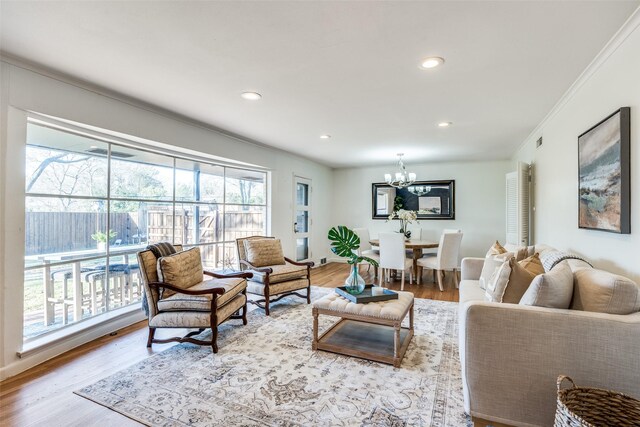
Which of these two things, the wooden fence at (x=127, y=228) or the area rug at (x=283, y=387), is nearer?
the area rug at (x=283, y=387)

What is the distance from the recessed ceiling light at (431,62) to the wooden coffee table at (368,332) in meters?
1.88

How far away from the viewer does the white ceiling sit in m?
1.64

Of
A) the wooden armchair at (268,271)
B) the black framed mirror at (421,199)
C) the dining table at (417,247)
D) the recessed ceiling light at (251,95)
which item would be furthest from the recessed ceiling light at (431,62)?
the black framed mirror at (421,199)

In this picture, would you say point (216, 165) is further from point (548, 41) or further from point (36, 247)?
point (548, 41)

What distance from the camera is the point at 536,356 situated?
58.6 inches

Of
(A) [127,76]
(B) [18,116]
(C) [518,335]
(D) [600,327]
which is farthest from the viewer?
(A) [127,76]

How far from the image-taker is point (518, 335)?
1.52 meters

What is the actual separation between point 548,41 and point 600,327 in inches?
67.1

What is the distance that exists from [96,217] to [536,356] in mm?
3718

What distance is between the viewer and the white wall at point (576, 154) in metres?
1.74

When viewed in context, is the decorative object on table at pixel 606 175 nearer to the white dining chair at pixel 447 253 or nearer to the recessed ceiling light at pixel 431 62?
the recessed ceiling light at pixel 431 62

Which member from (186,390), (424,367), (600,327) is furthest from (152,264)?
(600,327)

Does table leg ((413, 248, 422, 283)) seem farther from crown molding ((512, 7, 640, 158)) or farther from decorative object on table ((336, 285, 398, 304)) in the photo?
crown molding ((512, 7, 640, 158))

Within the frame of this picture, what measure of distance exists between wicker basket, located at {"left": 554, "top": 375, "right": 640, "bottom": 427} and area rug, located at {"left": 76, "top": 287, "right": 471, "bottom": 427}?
2.03ft
